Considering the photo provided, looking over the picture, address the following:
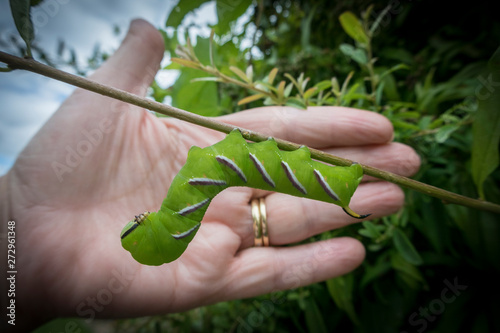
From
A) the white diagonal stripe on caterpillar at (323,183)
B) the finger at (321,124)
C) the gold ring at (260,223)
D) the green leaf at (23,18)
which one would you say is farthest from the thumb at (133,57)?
the white diagonal stripe on caterpillar at (323,183)

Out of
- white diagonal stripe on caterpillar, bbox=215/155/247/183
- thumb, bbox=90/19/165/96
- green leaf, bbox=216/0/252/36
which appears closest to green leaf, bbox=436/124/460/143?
white diagonal stripe on caterpillar, bbox=215/155/247/183

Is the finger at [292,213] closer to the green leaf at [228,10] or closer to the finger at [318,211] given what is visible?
the finger at [318,211]

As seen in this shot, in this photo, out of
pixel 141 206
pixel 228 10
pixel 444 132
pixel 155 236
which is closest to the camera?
pixel 155 236

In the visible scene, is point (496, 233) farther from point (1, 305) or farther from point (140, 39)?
point (1, 305)

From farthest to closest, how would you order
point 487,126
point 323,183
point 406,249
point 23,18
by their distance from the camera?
point 406,249, point 487,126, point 323,183, point 23,18

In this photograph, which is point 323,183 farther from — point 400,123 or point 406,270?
point 406,270

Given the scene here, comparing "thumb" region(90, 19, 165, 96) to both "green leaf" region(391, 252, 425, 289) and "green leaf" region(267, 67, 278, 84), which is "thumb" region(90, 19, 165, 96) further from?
"green leaf" region(391, 252, 425, 289)

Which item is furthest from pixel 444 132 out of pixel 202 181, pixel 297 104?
pixel 202 181
